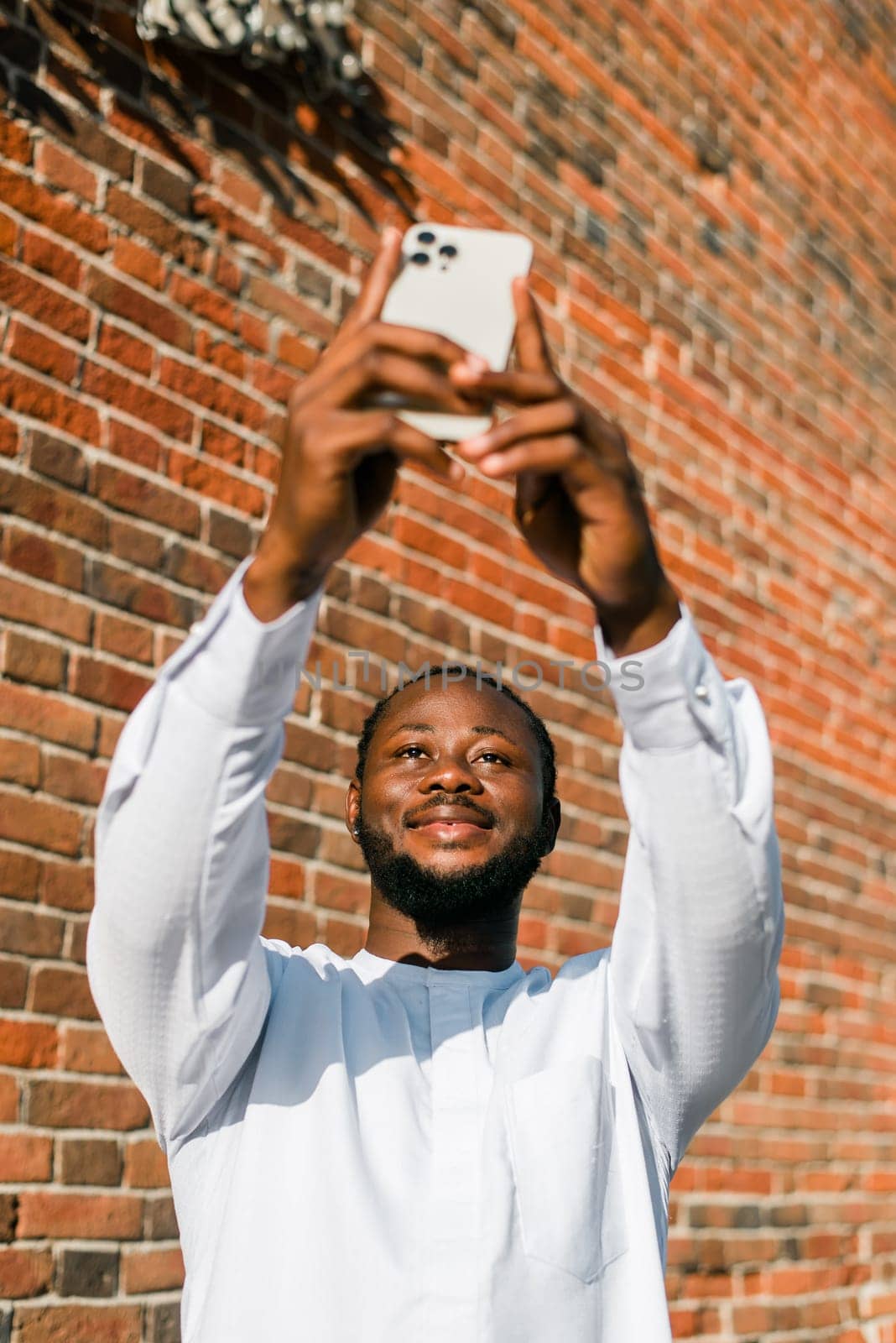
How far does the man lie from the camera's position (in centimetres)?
131

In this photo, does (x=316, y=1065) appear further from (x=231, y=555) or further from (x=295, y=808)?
(x=231, y=555)

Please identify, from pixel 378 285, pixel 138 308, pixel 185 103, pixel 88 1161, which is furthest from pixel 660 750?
pixel 185 103

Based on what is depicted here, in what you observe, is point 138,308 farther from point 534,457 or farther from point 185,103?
point 534,457

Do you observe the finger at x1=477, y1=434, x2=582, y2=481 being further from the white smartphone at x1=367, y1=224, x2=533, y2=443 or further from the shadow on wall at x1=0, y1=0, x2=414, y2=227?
the shadow on wall at x1=0, y1=0, x2=414, y2=227

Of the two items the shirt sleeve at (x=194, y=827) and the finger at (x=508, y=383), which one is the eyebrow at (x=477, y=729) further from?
the finger at (x=508, y=383)

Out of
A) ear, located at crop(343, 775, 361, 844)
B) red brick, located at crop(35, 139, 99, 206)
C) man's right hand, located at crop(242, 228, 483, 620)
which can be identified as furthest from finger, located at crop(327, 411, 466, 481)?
red brick, located at crop(35, 139, 99, 206)

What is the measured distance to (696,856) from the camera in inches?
56.3

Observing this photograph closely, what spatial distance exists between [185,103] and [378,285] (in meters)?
1.77

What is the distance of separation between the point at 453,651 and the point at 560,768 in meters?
0.42

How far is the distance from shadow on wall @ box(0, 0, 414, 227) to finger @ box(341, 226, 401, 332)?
1.48 m

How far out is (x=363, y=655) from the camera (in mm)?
2984

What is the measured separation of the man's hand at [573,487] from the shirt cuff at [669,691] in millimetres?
16

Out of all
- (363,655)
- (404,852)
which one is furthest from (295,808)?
(404,852)

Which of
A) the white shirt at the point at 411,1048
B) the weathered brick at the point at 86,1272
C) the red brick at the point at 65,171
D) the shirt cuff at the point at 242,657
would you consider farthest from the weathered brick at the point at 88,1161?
the red brick at the point at 65,171
